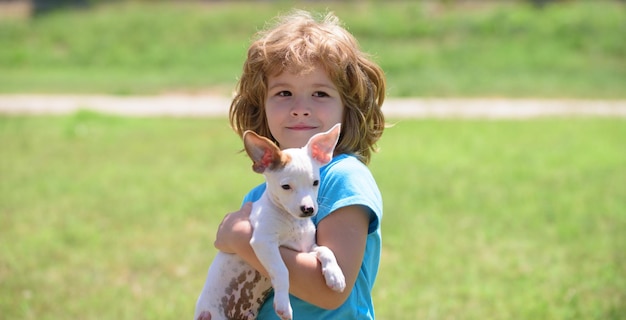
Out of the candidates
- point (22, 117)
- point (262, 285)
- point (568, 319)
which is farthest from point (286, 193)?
point (22, 117)

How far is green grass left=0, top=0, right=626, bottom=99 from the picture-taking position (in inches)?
648

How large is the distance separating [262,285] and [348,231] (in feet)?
1.03

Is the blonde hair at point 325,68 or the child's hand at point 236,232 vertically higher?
the blonde hair at point 325,68

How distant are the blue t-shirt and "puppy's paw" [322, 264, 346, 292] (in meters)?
0.18

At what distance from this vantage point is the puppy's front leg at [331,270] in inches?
80.4

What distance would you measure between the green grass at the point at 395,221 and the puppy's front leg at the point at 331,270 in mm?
2711

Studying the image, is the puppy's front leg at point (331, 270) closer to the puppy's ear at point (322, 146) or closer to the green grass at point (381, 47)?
the puppy's ear at point (322, 146)

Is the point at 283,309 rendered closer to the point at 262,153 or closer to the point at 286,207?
the point at 286,207

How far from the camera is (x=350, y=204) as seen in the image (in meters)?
2.16

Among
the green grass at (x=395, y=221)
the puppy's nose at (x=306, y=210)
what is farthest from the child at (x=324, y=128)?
the green grass at (x=395, y=221)

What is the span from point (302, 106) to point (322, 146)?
28cm

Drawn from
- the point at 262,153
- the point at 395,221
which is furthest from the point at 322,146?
the point at 395,221

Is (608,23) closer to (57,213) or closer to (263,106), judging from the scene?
(57,213)

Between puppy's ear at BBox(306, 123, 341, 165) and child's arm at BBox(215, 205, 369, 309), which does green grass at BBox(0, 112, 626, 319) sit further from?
puppy's ear at BBox(306, 123, 341, 165)
